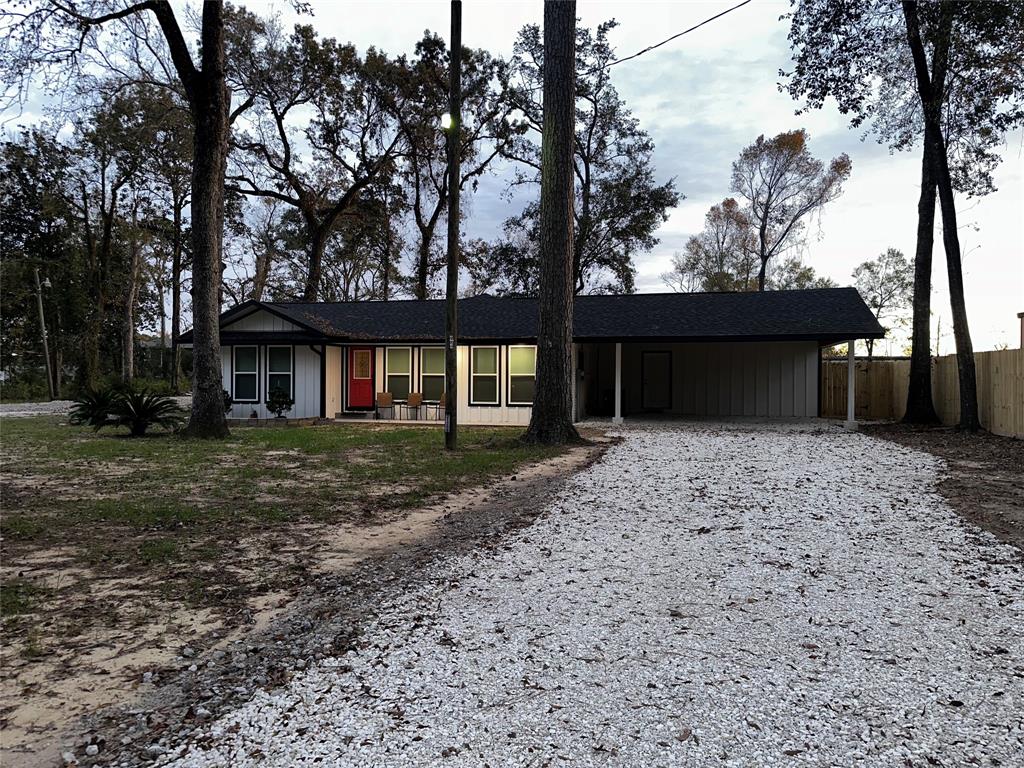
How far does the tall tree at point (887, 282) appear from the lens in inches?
1447

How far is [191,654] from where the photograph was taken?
9.71 feet

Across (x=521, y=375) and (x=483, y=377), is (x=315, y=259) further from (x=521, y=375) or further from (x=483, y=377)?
(x=521, y=375)

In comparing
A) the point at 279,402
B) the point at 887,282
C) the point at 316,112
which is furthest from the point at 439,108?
the point at 887,282

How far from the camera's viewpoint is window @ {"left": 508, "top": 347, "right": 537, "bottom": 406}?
54.8 ft

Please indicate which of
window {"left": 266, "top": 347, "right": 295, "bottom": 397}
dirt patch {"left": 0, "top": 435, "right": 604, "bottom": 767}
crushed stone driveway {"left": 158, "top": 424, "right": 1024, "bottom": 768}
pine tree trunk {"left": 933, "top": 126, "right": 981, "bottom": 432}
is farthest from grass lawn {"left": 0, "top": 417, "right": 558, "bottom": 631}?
pine tree trunk {"left": 933, "top": 126, "right": 981, "bottom": 432}

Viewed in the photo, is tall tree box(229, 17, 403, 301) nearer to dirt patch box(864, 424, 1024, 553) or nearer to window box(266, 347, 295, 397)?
window box(266, 347, 295, 397)

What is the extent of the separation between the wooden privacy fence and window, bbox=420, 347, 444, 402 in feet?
38.1

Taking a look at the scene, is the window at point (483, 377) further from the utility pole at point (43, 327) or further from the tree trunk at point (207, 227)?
the utility pole at point (43, 327)

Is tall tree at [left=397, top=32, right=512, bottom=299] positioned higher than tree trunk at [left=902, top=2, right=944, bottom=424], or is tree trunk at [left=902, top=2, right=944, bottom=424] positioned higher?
tall tree at [left=397, top=32, right=512, bottom=299]

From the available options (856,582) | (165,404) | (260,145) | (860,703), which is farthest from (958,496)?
(260,145)

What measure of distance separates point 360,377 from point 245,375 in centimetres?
306

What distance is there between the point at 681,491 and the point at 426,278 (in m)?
24.3

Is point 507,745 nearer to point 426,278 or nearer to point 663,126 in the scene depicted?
point 663,126

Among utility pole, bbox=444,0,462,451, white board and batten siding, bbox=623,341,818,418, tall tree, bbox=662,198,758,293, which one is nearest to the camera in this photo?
utility pole, bbox=444,0,462,451
